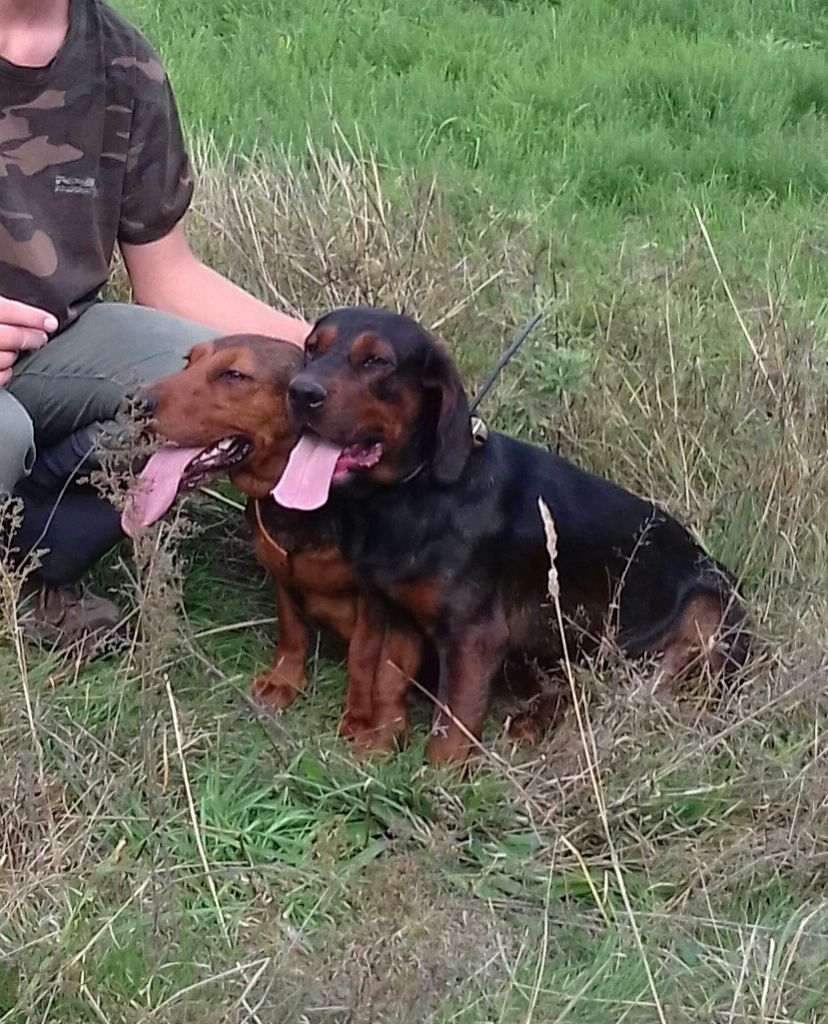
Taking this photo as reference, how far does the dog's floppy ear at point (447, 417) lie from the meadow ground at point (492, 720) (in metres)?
0.54

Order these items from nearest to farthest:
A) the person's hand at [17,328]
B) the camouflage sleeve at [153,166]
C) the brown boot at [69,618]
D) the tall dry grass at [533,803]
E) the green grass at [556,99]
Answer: the tall dry grass at [533,803] < the person's hand at [17,328] < the brown boot at [69,618] < the camouflage sleeve at [153,166] < the green grass at [556,99]

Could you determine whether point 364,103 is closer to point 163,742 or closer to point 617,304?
point 617,304

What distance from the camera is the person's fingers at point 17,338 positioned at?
10.1ft

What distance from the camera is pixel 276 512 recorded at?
11.1 ft

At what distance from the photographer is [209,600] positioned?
12.3ft

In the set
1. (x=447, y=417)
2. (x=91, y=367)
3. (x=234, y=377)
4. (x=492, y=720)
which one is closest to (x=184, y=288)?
(x=91, y=367)

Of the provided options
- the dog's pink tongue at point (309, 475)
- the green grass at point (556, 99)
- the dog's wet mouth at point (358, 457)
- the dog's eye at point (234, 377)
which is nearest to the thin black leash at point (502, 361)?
the dog's wet mouth at point (358, 457)

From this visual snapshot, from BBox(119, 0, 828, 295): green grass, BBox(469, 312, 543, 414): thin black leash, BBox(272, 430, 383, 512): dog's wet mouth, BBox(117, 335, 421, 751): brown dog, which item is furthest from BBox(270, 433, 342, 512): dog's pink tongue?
BBox(119, 0, 828, 295): green grass

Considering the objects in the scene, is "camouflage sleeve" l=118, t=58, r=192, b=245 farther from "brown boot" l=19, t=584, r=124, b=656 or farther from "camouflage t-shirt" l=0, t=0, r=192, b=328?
"brown boot" l=19, t=584, r=124, b=656

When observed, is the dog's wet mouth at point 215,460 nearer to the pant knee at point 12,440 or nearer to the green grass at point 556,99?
the pant knee at point 12,440

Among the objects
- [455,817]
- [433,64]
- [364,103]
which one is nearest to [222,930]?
[455,817]

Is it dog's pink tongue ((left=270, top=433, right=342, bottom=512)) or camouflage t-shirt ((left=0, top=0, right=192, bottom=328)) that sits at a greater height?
camouflage t-shirt ((left=0, top=0, right=192, bottom=328))

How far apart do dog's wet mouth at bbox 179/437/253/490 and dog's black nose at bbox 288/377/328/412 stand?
0.98 feet

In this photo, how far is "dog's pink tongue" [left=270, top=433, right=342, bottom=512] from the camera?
3.04 m
